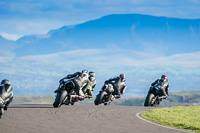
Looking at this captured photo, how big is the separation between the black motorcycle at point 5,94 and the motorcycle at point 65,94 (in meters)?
6.47

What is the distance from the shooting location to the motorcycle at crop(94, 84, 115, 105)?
84.5 feet

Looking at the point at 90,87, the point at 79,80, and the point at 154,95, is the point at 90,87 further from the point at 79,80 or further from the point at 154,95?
the point at 154,95

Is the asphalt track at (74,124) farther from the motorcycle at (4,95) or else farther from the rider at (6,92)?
the rider at (6,92)

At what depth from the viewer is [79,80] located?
22469 mm

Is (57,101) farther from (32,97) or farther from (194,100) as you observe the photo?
(194,100)

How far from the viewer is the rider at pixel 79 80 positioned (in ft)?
72.7

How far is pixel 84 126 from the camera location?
43.7 feet

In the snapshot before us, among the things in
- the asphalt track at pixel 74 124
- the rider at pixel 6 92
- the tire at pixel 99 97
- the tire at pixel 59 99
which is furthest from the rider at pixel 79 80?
the rider at pixel 6 92

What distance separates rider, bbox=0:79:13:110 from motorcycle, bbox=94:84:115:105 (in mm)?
11544

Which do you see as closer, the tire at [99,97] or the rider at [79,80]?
the rider at [79,80]

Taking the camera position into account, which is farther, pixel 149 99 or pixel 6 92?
pixel 149 99

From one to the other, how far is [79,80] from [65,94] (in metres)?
1.69

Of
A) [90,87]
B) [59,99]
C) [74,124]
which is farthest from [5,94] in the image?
[90,87]

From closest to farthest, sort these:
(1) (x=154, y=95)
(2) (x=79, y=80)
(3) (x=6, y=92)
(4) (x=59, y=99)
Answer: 1. (3) (x=6, y=92)
2. (4) (x=59, y=99)
3. (2) (x=79, y=80)
4. (1) (x=154, y=95)
